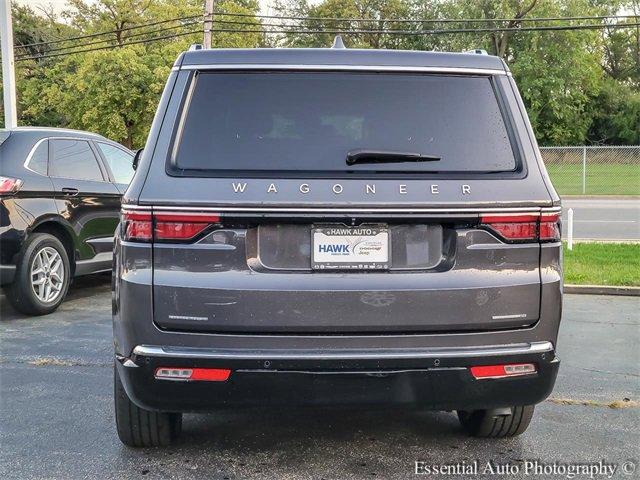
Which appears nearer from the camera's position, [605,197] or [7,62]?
[7,62]

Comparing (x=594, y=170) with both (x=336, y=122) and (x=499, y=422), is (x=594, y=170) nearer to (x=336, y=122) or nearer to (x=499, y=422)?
(x=499, y=422)

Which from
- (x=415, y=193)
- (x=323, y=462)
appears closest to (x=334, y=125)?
(x=415, y=193)

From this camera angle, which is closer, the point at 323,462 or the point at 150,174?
the point at 150,174

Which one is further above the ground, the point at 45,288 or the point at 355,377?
the point at 355,377

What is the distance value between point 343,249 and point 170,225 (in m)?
0.71

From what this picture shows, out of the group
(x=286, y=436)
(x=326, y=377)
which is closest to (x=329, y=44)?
(x=286, y=436)

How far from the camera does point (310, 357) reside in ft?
9.32

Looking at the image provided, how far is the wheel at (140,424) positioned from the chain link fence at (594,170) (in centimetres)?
2440

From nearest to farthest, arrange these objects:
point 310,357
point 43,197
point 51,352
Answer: point 310,357
point 51,352
point 43,197

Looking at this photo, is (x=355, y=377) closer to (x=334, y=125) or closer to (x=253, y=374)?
(x=253, y=374)

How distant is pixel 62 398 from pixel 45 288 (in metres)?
2.64

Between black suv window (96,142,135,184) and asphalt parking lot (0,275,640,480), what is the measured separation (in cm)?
313

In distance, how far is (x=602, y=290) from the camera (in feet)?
26.6

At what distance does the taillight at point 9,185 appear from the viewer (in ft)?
20.7
